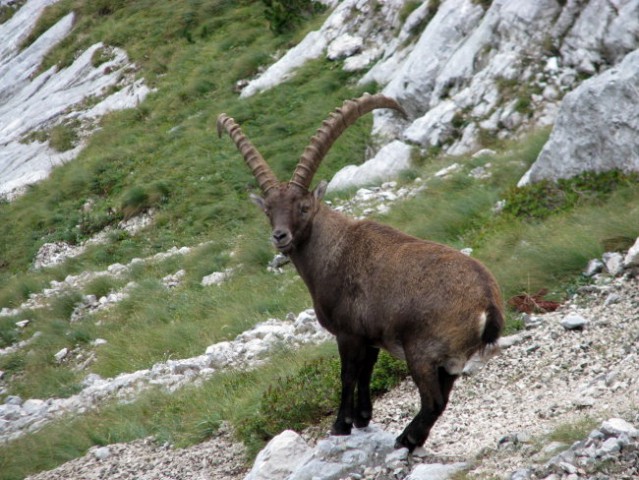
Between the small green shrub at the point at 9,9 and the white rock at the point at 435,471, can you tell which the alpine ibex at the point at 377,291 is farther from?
the small green shrub at the point at 9,9

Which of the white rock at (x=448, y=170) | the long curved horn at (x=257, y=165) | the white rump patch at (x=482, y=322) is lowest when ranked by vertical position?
the white rock at (x=448, y=170)

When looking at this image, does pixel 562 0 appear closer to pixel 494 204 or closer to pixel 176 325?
pixel 494 204

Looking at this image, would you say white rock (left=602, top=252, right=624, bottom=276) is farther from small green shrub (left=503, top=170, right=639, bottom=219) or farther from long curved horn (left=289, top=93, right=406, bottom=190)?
long curved horn (left=289, top=93, right=406, bottom=190)

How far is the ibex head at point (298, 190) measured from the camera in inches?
291

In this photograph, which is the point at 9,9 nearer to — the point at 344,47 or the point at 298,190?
the point at 344,47

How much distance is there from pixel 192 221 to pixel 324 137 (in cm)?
1115

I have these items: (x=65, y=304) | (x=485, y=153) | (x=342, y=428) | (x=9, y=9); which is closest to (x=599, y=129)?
(x=485, y=153)

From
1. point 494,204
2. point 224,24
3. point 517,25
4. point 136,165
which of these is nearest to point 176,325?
point 494,204

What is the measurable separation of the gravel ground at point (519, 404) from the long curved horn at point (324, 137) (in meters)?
2.34

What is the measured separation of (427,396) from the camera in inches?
238

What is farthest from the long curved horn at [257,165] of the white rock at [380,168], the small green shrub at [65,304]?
the small green shrub at [65,304]

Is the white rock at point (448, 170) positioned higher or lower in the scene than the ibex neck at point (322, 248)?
lower

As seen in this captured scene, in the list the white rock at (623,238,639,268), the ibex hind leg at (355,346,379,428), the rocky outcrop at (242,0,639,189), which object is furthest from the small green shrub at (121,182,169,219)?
the ibex hind leg at (355,346,379,428)

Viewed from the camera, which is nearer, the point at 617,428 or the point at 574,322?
the point at 617,428
